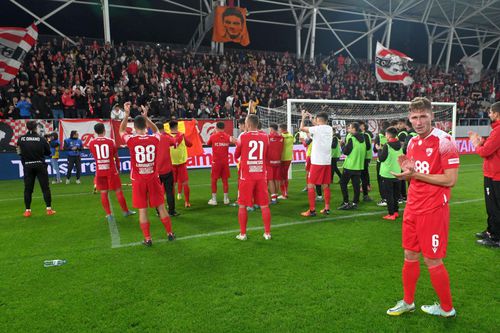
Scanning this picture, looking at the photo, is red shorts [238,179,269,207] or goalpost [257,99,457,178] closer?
red shorts [238,179,269,207]

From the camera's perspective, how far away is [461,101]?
102 feet

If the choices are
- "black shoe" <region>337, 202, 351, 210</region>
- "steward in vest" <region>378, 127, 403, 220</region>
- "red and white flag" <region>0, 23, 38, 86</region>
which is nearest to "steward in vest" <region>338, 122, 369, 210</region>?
"steward in vest" <region>378, 127, 403, 220</region>

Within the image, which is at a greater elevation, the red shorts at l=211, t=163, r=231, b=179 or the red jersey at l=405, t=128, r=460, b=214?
the red jersey at l=405, t=128, r=460, b=214

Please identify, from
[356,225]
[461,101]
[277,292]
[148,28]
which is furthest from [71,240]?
[461,101]

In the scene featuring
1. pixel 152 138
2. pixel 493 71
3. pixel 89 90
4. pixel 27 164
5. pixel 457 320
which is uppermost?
pixel 493 71

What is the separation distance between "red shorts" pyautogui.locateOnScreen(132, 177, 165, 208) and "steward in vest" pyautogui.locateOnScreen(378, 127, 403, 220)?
4.48m

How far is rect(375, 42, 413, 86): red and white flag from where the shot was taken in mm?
25328

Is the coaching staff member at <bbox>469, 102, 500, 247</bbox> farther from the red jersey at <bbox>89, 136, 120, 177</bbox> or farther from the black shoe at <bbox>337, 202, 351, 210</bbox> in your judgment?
the red jersey at <bbox>89, 136, 120, 177</bbox>

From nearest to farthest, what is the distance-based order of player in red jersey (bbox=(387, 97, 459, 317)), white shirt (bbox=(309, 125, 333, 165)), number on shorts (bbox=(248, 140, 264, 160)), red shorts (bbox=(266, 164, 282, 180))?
1. player in red jersey (bbox=(387, 97, 459, 317))
2. number on shorts (bbox=(248, 140, 264, 160))
3. white shirt (bbox=(309, 125, 333, 165))
4. red shorts (bbox=(266, 164, 282, 180))

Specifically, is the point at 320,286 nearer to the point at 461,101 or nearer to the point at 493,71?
the point at 461,101

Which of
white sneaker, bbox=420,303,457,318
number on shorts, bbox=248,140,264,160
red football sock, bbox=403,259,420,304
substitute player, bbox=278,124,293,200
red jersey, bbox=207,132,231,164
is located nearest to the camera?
red football sock, bbox=403,259,420,304

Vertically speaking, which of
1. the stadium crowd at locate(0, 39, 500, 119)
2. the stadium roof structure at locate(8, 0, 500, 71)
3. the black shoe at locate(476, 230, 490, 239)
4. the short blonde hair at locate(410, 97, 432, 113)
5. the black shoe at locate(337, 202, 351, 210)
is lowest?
the black shoe at locate(476, 230, 490, 239)

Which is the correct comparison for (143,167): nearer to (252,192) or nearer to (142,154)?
(142,154)

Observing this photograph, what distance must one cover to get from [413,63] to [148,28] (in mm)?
27933
